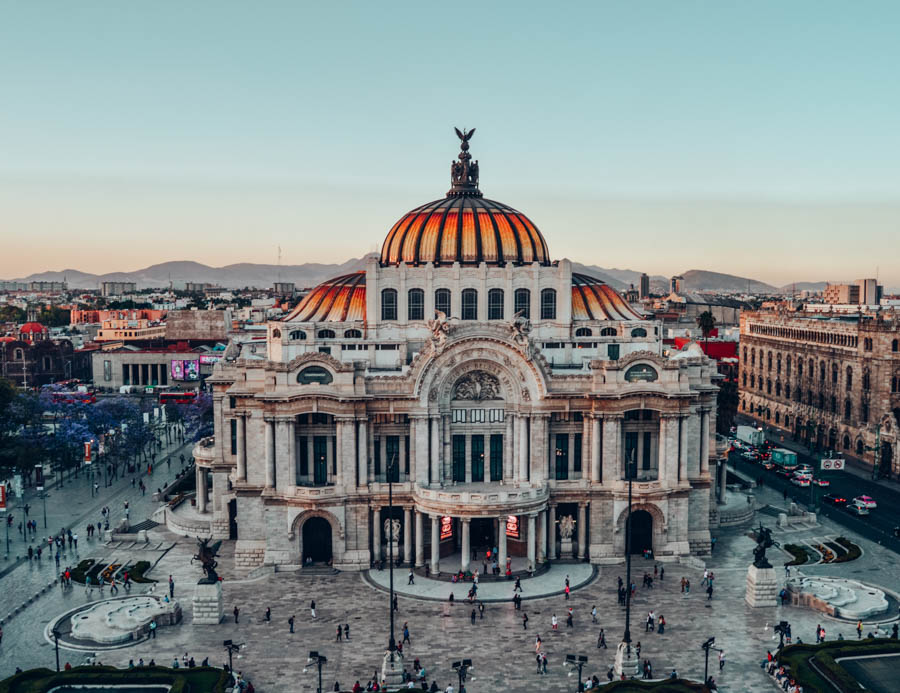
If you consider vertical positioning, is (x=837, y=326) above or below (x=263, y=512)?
above

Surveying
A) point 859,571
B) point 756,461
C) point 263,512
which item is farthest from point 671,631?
point 756,461

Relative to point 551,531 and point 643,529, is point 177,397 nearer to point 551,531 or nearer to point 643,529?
point 551,531

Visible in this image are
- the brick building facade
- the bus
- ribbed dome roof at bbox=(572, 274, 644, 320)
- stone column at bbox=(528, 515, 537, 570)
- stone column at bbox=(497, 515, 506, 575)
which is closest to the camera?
stone column at bbox=(497, 515, 506, 575)

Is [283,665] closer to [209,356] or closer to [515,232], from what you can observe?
[515,232]

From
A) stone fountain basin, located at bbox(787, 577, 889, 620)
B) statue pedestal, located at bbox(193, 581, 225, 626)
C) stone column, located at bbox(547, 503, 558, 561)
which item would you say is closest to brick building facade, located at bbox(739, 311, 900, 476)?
stone fountain basin, located at bbox(787, 577, 889, 620)

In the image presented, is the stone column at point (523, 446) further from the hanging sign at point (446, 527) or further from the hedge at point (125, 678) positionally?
the hedge at point (125, 678)

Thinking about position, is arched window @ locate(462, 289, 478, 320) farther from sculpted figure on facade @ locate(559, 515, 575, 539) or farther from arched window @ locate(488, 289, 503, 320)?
sculpted figure on facade @ locate(559, 515, 575, 539)
